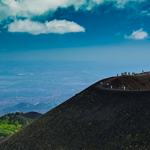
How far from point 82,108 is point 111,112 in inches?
431

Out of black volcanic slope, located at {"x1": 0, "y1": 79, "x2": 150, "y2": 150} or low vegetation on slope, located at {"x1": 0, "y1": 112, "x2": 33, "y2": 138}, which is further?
low vegetation on slope, located at {"x1": 0, "y1": 112, "x2": 33, "y2": 138}

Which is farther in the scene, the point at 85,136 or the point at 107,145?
the point at 85,136

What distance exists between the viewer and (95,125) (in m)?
50.2

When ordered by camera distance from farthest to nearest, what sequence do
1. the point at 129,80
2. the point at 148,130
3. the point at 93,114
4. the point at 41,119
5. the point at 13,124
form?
the point at 13,124
the point at 129,80
the point at 41,119
the point at 93,114
the point at 148,130

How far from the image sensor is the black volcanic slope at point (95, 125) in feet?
139

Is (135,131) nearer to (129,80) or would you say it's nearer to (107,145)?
(107,145)

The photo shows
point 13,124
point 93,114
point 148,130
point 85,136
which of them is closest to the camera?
point 148,130

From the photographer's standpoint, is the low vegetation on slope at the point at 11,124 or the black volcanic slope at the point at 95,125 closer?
→ the black volcanic slope at the point at 95,125

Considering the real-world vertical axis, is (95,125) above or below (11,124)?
above

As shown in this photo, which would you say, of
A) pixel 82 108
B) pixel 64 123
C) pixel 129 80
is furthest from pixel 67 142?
pixel 129 80

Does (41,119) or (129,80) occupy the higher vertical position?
(129,80)

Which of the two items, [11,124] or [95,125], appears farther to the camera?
A: [11,124]

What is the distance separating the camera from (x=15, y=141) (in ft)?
205

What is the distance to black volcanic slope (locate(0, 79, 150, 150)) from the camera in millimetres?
42478
